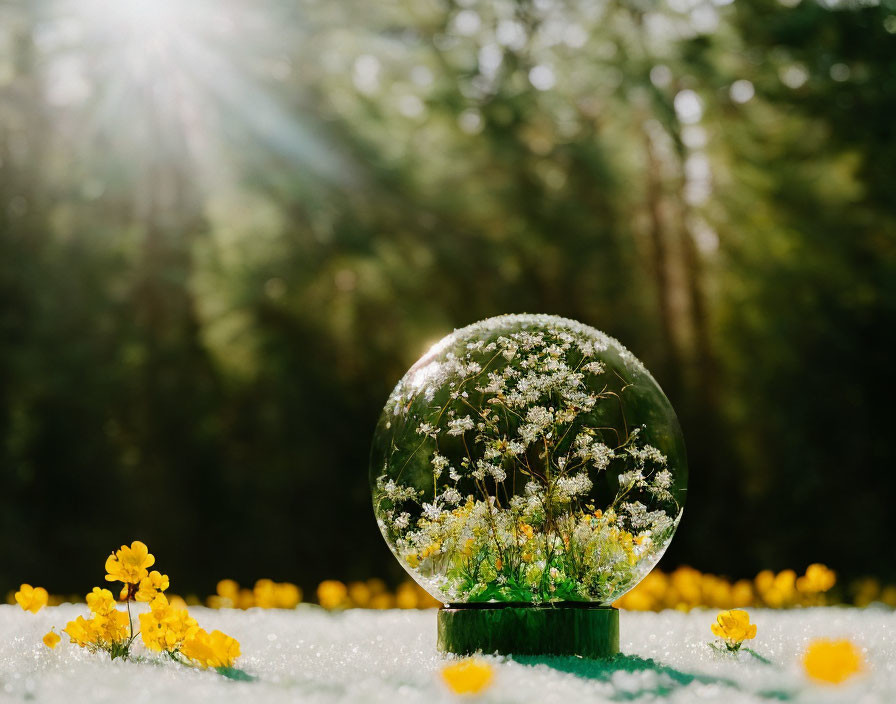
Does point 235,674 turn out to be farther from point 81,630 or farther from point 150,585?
point 81,630

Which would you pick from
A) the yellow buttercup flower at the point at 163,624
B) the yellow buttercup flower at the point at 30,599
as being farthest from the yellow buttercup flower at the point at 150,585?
the yellow buttercup flower at the point at 30,599

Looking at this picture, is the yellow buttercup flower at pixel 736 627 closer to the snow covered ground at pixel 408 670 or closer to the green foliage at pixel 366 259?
the snow covered ground at pixel 408 670

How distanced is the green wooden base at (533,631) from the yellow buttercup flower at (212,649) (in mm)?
844

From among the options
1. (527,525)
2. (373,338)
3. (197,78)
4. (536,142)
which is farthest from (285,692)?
(536,142)

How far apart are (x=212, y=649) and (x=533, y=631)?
110 centimetres

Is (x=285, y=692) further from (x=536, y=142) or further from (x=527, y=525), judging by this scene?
(x=536, y=142)

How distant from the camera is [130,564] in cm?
290

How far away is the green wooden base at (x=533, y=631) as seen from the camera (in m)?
3.25

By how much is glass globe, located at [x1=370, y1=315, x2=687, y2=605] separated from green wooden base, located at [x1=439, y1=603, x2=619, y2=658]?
2.5 inches

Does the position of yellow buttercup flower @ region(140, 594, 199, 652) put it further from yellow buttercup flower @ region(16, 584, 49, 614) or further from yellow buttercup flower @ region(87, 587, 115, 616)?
yellow buttercup flower @ region(16, 584, 49, 614)

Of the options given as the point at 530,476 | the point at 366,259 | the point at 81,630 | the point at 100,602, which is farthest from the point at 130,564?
the point at 366,259

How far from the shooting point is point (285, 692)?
246 cm

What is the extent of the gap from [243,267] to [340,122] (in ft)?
5.46

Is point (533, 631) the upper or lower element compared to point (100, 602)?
lower
